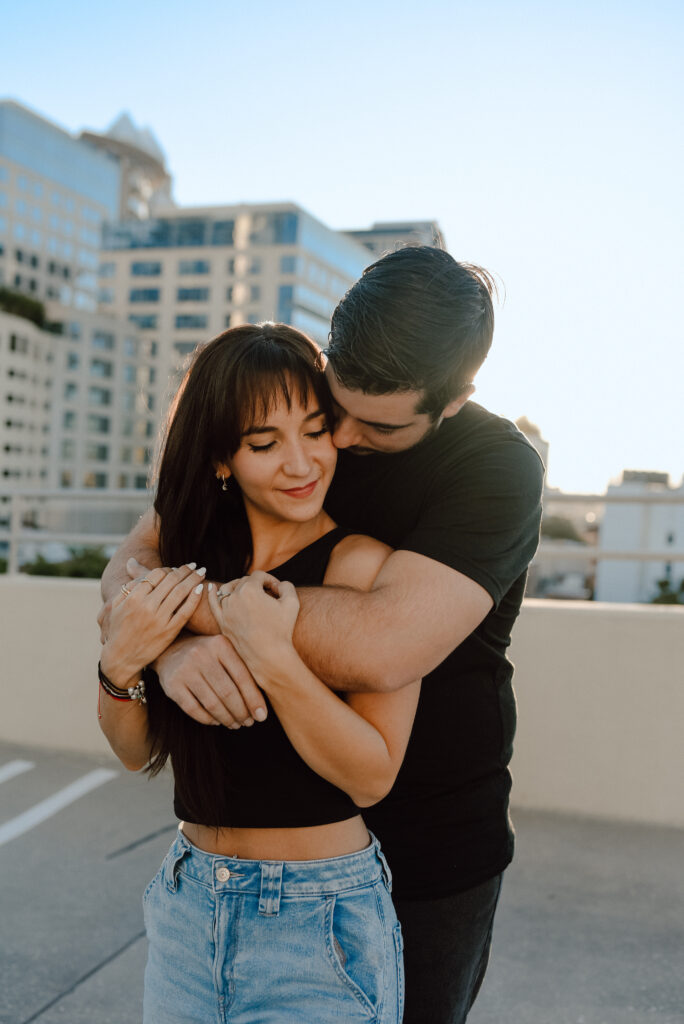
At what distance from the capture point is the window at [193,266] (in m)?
83.0

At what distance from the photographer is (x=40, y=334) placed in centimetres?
8200

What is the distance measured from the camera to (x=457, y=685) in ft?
4.70

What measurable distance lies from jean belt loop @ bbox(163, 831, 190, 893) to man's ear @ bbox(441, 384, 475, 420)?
77 cm

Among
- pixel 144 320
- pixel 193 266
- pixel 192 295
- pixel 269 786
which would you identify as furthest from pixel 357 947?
pixel 144 320

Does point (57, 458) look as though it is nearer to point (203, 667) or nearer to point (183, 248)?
point (183, 248)

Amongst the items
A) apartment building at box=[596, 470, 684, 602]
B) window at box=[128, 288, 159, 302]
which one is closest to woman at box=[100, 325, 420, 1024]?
apartment building at box=[596, 470, 684, 602]

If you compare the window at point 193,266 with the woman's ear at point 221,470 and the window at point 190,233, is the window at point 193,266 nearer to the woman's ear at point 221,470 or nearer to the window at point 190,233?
the window at point 190,233

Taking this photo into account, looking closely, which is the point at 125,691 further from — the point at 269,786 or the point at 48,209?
the point at 48,209

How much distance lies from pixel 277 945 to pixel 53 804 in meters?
3.05

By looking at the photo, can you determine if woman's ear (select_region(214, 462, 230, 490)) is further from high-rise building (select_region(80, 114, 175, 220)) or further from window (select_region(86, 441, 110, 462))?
high-rise building (select_region(80, 114, 175, 220))

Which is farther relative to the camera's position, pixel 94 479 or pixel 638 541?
pixel 94 479

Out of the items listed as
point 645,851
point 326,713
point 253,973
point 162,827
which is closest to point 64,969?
point 162,827

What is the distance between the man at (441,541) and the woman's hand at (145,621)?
29mm

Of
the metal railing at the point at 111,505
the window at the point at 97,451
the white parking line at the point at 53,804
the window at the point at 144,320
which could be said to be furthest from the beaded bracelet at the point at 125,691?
the window at the point at 97,451
